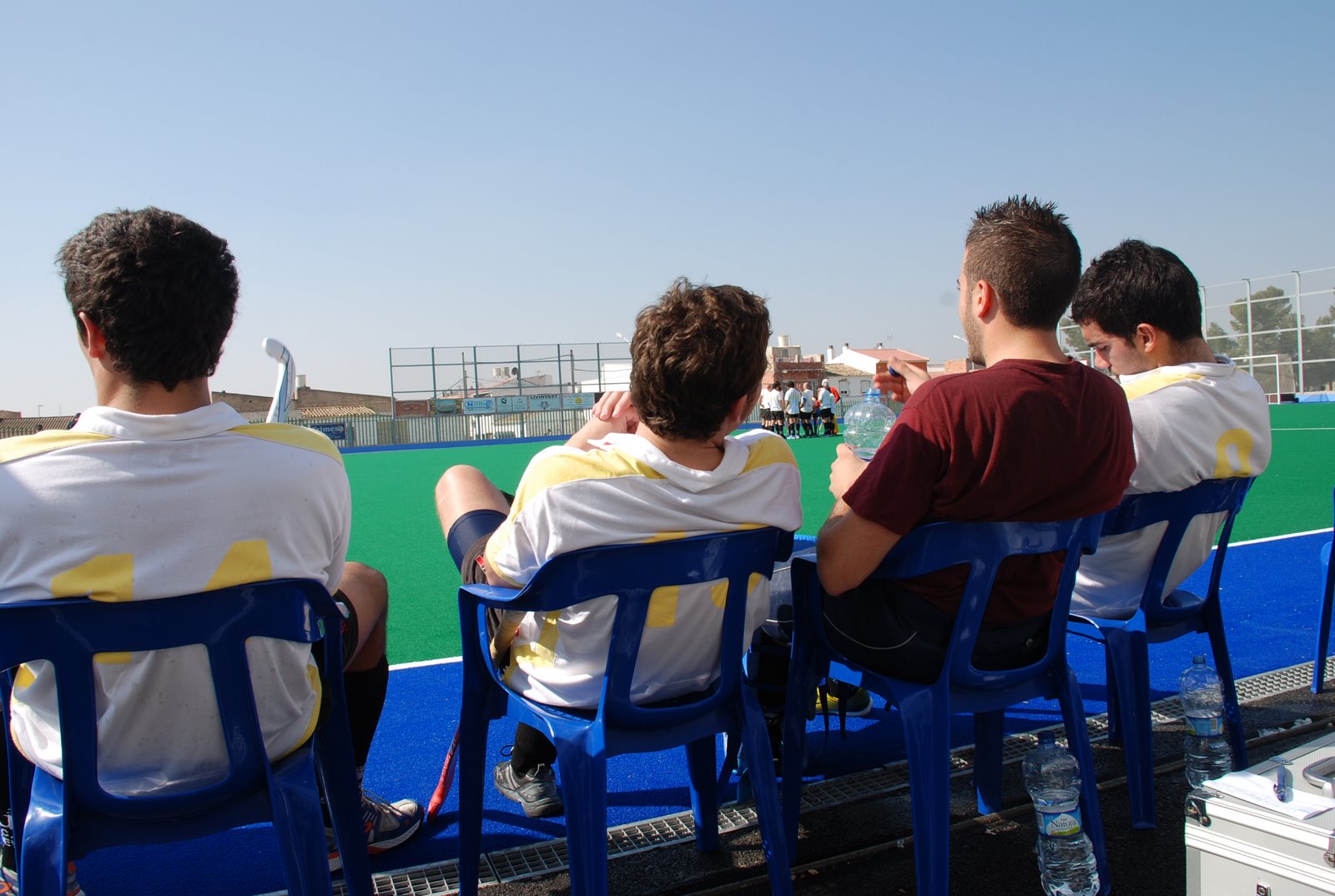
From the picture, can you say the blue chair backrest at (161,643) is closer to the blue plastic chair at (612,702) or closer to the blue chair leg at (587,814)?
the blue plastic chair at (612,702)

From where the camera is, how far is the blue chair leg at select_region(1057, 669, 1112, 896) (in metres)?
2.14

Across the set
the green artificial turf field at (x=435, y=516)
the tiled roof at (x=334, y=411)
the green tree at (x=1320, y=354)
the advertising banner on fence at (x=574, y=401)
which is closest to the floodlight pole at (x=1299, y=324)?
the green tree at (x=1320, y=354)

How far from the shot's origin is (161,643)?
152 centimetres

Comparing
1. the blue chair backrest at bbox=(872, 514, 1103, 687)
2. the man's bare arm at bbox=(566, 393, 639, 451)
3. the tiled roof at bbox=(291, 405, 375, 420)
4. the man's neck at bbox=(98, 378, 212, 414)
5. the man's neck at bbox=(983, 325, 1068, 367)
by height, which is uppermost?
the man's neck at bbox=(983, 325, 1068, 367)

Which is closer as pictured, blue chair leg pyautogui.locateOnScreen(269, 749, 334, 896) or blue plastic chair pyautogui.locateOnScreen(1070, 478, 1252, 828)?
blue chair leg pyautogui.locateOnScreen(269, 749, 334, 896)

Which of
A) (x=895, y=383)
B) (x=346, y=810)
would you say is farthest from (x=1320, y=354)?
(x=346, y=810)

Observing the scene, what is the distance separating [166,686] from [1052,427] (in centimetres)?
179

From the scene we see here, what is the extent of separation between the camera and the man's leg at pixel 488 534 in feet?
8.25

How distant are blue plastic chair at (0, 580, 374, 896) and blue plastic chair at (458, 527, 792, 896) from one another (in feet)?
1.25

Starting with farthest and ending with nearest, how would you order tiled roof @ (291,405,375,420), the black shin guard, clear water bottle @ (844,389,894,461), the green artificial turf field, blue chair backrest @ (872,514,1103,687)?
tiled roof @ (291,405,375,420), the green artificial turf field, clear water bottle @ (844,389,894,461), the black shin guard, blue chair backrest @ (872,514,1103,687)

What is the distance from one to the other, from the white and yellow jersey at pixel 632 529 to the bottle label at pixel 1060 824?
914mm

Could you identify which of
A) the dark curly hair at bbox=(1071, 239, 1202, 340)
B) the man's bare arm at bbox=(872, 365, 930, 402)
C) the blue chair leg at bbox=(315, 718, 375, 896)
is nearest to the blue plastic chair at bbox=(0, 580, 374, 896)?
the blue chair leg at bbox=(315, 718, 375, 896)

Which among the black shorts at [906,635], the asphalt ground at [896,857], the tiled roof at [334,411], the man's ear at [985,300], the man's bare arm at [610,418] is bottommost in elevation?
the tiled roof at [334,411]

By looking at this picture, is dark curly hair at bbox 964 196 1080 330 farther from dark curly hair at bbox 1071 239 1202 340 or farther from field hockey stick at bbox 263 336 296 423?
field hockey stick at bbox 263 336 296 423
